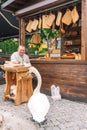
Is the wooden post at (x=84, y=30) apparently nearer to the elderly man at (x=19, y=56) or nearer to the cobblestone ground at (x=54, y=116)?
the cobblestone ground at (x=54, y=116)

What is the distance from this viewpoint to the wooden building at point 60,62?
5.77m

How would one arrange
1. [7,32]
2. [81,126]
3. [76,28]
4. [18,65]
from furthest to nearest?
[7,32] < [76,28] < [18,65] < [81,126]

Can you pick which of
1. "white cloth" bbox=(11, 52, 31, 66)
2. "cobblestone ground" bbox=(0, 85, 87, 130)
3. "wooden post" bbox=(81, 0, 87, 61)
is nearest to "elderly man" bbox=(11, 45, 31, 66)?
"white cloth" bbox=(11, 52, 31, 66)

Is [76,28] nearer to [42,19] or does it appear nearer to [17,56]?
[42,19]

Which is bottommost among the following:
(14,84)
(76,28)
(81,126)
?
(81,126)

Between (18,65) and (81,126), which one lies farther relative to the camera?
(18,65)

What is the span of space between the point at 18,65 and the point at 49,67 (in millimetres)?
1299

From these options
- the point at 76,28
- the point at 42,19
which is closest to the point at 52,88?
the point at 42,19

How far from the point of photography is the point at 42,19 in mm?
7219

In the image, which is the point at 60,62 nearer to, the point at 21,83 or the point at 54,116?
the point at 21,83

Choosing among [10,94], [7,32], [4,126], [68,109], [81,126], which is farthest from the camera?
[7,32]

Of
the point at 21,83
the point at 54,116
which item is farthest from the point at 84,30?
the point at 54,116

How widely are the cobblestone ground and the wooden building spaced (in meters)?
0.42

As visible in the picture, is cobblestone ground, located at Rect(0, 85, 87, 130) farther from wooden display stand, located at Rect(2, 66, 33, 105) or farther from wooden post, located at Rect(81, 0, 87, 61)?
wooden post, located at Rect(81, 0, 87, 61)
